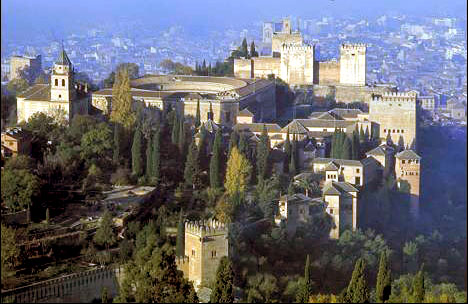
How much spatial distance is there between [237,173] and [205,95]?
21.3ft

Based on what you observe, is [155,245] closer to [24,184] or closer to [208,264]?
[208,264]

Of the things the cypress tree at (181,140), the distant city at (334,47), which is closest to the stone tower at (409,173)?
the distant city at (334,47)

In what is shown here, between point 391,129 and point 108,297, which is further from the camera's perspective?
point 391,129

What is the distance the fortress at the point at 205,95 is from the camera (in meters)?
23.1

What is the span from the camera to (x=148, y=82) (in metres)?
26.5

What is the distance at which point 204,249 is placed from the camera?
15.3 metres

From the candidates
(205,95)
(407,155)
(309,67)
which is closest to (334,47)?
(309,67)

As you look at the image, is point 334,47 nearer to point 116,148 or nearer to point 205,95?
point 205,95

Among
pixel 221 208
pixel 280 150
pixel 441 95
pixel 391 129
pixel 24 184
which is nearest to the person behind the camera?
pixel 24 184

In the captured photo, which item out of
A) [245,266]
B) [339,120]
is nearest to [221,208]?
[245,266]

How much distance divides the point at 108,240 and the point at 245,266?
6.63 feet

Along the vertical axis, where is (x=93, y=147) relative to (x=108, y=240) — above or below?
above

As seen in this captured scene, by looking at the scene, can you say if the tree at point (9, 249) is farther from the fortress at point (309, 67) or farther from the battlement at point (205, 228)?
the fortress at point (309, 67)

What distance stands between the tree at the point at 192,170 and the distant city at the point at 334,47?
17.8ft
